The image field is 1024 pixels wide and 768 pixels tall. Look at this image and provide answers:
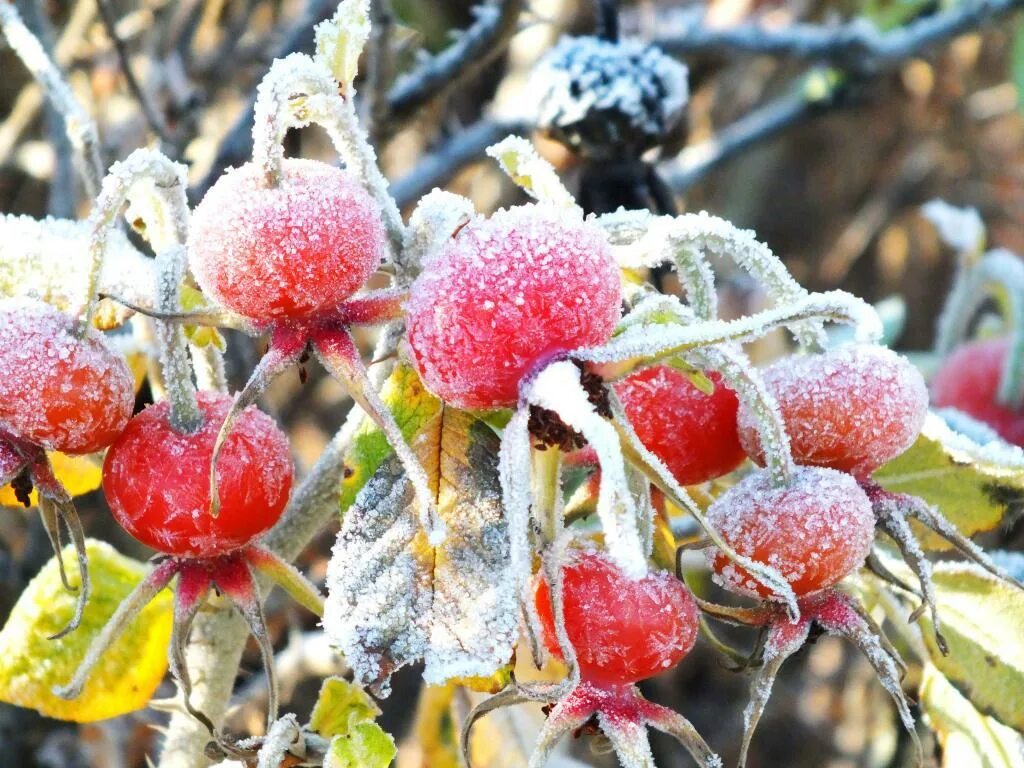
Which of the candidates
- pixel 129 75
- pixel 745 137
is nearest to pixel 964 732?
pixel 129 75

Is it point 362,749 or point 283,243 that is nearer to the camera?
point 283,243

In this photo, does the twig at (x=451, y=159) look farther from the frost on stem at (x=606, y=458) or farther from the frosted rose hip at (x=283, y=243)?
the frost on stem at (x=606, y=458)

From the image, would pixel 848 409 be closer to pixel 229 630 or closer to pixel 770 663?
pixel 770 663

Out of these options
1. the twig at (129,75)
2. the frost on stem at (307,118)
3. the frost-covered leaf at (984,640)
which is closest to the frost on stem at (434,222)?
the frost on stem at (307,118)

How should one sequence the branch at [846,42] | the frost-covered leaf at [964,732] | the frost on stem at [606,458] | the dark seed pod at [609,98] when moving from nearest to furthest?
the frost on stem at [606,458], the frost-covered leaf at [964,732], the dark seed pod at [609,98], the branch at [846,42]

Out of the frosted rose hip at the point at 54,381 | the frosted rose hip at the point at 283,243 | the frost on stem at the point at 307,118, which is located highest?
the frost on stem at the point at 307,118

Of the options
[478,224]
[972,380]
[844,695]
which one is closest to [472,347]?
[478,224]
